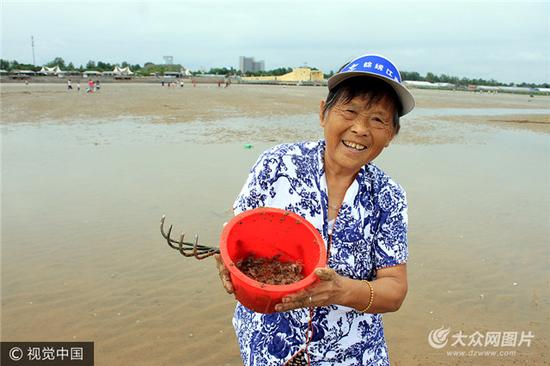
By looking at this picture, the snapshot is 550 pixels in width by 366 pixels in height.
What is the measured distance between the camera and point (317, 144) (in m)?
1.68

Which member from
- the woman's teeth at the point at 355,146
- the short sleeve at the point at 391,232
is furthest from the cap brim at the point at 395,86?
the short sleeve at the point at 391,232

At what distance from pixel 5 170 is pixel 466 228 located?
336 inches

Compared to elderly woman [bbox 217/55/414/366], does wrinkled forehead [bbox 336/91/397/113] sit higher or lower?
higher

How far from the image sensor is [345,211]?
60.7 inches

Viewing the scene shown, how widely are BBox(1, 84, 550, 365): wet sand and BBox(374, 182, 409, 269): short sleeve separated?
219 cm

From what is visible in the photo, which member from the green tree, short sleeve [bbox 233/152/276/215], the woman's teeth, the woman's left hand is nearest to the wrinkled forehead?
the woman's teeth

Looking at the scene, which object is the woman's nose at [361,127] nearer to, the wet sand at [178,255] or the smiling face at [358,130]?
the smiling face at [358,130]

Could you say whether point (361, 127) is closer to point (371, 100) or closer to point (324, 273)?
point (371, 100)

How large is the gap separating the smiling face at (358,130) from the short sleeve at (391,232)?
171 millimetres

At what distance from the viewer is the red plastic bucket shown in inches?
48.4

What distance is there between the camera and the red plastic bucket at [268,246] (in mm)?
1229

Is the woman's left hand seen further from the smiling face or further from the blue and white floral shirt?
the smiling face

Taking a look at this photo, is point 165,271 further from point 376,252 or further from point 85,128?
point 85,128

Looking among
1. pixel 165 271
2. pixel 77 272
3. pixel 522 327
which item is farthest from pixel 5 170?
pixel 522 327
